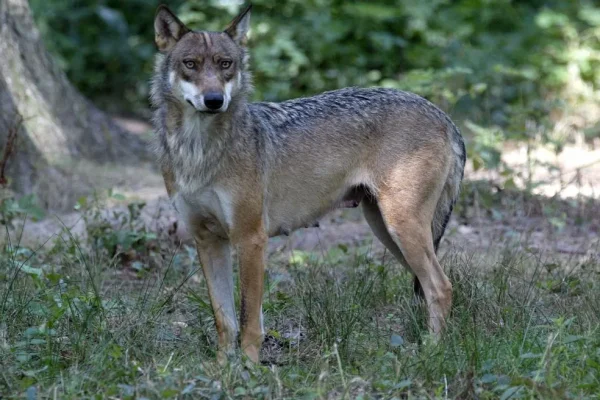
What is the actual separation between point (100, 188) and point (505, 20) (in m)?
9.12

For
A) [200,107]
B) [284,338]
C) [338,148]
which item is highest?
[200,107]

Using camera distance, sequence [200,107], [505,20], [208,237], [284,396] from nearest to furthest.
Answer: [284,396] < [200,107] < [208,237] < [505,20]

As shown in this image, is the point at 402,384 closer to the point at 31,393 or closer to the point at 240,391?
the point at 240,391

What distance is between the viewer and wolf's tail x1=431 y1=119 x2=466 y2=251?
646 cm

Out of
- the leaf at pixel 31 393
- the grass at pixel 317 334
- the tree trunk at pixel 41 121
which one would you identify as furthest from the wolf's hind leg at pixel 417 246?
the tree trunk at pixel 41 121

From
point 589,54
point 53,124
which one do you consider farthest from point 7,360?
point 589,54

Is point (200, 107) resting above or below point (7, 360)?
above

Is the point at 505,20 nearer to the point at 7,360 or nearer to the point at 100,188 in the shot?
the point at 100,188

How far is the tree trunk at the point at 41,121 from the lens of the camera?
891 cm

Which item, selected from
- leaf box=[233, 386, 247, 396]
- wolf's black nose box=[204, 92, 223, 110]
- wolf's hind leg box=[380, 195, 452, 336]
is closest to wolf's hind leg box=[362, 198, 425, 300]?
wolf's hind leg box=[380, 195, 452, 336]

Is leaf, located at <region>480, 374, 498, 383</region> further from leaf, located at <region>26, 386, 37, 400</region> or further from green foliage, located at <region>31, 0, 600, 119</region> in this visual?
green foliage, located at <region>31, 0, 600, 119</region>

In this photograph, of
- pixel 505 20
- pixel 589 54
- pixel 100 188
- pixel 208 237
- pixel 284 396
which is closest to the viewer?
pixel 284 396

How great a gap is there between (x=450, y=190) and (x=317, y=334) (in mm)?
1625

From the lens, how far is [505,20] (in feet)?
51.4
